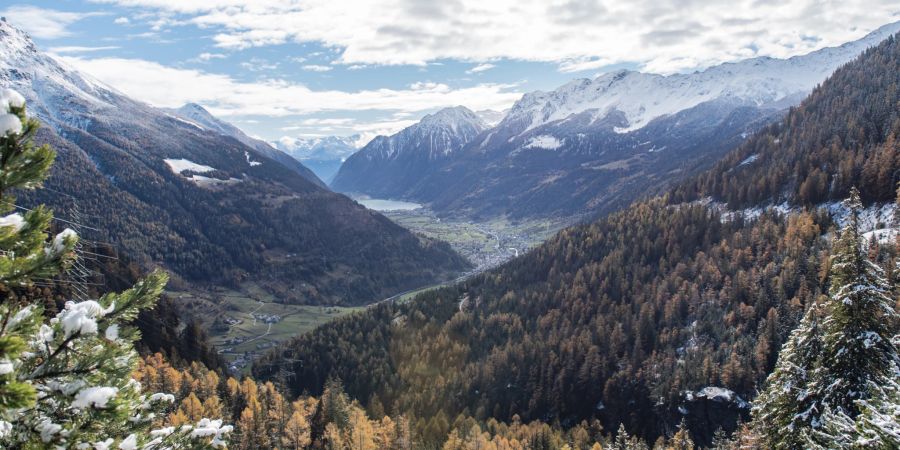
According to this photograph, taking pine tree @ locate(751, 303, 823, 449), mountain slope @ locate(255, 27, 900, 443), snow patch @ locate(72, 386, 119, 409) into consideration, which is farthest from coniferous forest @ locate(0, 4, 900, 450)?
mountain slope @ locate(255, 27, 900, 443)

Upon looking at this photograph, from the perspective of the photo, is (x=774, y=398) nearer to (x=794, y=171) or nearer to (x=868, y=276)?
(x=868, y=276)

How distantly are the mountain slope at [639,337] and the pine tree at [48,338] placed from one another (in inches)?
4375

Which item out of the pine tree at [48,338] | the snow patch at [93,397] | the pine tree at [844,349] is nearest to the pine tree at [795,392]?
the pine tree at [844,349]

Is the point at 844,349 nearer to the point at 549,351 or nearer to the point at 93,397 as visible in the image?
the point at 93,397

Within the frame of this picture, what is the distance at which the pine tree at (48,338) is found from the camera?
8000 mm

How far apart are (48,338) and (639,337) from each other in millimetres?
158632

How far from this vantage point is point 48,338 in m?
9.01

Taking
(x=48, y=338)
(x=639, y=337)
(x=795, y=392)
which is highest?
(x=48, y=338)

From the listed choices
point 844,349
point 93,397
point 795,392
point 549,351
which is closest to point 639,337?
point 549,351

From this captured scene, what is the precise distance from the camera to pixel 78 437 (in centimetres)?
901

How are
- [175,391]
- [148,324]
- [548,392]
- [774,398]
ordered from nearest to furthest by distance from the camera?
[774,398] < [175,391] < [148,324] < [548,392]

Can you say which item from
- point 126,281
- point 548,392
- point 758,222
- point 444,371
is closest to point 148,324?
point 126,281

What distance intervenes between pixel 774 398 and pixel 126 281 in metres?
169

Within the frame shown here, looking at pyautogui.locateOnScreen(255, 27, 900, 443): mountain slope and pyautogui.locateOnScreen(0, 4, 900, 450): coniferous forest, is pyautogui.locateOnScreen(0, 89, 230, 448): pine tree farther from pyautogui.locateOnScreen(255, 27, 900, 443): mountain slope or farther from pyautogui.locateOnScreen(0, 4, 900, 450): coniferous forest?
pyautogui.locateOnScreen(255, 27, 900, 443): mountain slope
